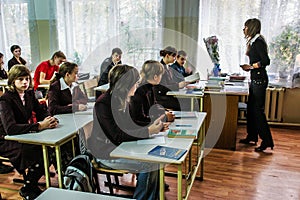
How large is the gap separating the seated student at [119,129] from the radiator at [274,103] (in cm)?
295

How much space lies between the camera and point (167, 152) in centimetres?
194

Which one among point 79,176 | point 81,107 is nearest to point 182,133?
point 79,176

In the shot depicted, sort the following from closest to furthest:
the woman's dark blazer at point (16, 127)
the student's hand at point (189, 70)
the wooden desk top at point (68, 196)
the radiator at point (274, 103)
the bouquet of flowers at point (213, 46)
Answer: the wooden desk top at point (68, 196)
the woman's dark blazer at point (16, 127)
the bouquet of flowers at point (213, 46)
the radiator at point (274, 103)
the student's hand at point (189, 70)

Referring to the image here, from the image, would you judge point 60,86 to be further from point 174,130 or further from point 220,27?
point 220,27

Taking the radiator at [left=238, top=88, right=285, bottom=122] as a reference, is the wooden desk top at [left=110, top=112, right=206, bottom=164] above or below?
above

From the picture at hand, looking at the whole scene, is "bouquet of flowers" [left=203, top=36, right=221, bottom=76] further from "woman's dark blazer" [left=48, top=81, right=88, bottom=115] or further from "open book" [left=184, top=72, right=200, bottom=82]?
"woman's dark blazer" [left=48, top=81, right=88, bottom=115]

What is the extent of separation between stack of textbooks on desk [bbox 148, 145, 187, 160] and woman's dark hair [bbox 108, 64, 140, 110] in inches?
18.1

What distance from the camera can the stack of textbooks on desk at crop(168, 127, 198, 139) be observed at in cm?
222

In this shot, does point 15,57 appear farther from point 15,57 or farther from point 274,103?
point 274,103

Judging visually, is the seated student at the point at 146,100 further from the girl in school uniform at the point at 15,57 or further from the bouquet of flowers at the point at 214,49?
the girl in school uniform at the point at 15,57

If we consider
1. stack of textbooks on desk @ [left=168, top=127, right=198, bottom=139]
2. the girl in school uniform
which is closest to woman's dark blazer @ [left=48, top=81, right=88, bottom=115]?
stack of textbooks on desk @ [left=168, top=127, right=198, bottom=139]

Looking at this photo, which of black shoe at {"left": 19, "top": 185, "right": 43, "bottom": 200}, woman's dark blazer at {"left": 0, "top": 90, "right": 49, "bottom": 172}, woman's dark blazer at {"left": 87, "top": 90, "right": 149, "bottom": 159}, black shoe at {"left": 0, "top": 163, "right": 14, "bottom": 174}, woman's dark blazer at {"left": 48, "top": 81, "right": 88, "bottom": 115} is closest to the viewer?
woman's dark blazer at {"left": 87, "top": 90, "right": 149, "bottom": 159}

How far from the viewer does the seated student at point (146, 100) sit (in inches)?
95.5

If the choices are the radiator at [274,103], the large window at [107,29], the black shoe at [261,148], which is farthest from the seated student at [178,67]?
the radiator at [274,103]
